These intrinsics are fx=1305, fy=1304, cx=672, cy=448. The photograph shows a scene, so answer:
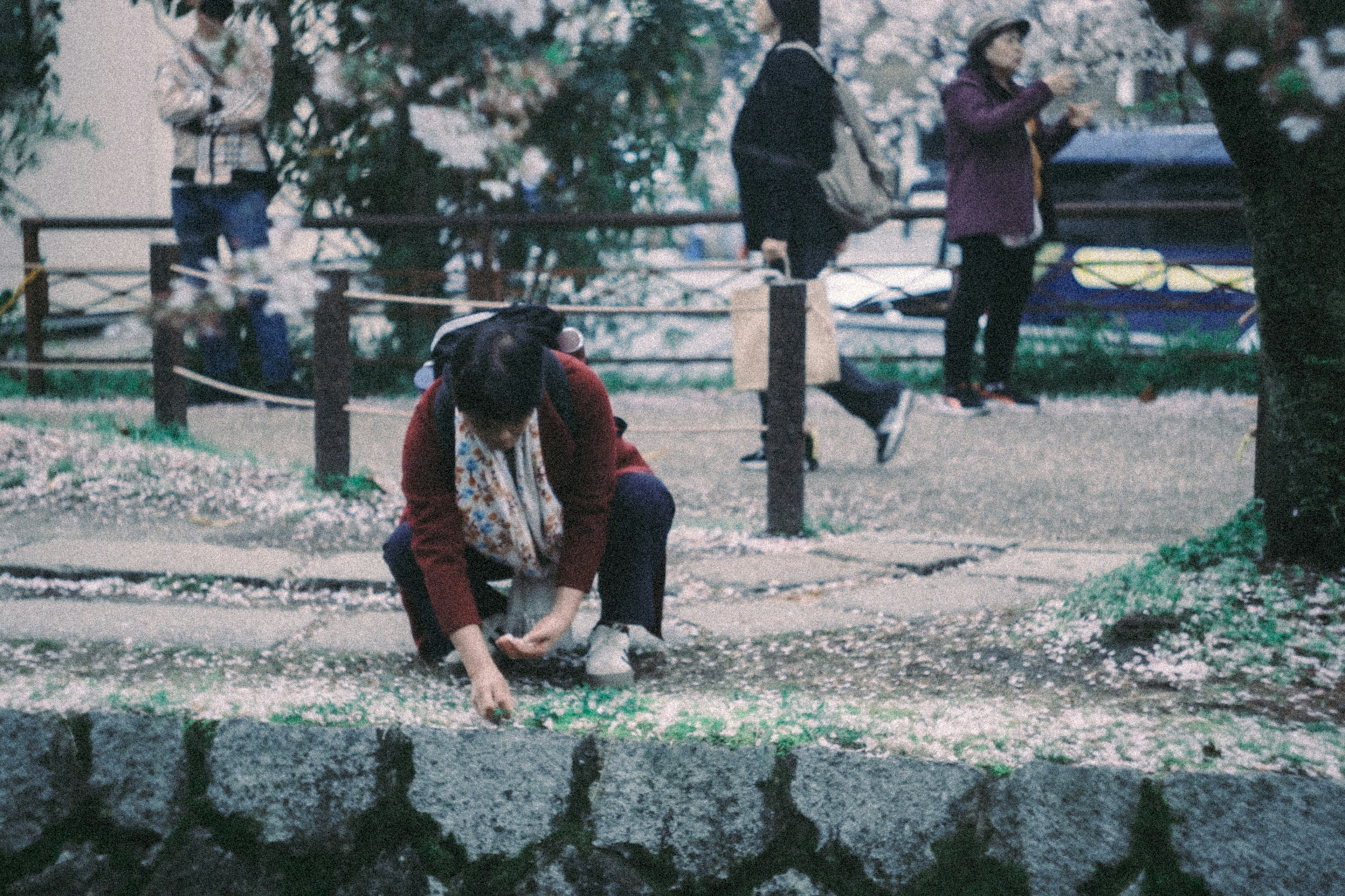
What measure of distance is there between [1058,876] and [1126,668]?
1.84 feet

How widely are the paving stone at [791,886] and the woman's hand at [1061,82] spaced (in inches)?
149

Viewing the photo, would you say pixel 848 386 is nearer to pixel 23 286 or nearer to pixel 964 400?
pixel 964 400

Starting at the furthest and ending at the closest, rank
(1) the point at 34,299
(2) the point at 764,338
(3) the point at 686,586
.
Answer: (1) the point at 34,299, (2) the point at 764,338, (3) the point at 686,586

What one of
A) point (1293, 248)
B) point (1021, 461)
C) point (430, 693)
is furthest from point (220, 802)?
point (1021, 461)

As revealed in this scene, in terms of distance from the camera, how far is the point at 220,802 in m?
2.40

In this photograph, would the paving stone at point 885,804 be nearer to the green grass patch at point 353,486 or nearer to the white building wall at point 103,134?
the green grass patch at point 353,486

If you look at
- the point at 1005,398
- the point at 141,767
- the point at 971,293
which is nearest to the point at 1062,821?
the point at 141,767

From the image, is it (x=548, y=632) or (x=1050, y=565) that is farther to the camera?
(x=1050, y=565)

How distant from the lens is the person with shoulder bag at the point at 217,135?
19.4 feet

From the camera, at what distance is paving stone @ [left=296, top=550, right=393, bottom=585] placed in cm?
351

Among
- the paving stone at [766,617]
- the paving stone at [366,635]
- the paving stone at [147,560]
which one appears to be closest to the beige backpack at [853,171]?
the paving stone at [766,617]

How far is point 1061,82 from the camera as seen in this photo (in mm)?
5203

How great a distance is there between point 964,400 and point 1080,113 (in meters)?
1.41

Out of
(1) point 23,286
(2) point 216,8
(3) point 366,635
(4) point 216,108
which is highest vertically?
(2) point 216,8
